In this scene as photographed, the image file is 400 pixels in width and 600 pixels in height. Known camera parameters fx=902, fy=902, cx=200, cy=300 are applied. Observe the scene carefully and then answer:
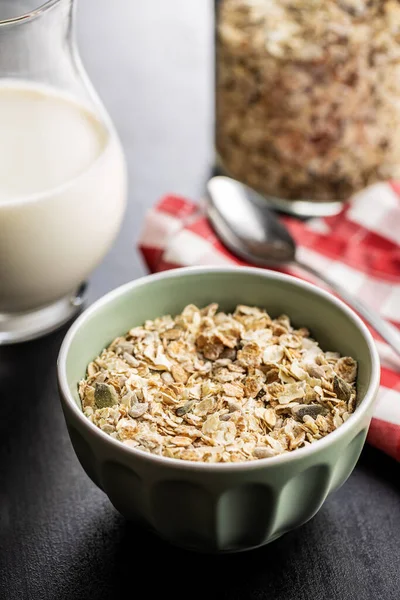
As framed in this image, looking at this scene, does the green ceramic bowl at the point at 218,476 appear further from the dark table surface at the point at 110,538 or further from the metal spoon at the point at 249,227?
the metal spoon at the point at 249,227

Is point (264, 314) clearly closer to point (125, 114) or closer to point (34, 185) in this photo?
point (34, 185)

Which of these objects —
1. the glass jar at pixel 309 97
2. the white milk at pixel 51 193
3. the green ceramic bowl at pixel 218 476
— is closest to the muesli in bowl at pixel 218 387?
the green ceramic bowl at pixel 218 476

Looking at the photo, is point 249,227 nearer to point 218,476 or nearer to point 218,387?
point 218,387

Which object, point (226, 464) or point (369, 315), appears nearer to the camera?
point (226, 464)

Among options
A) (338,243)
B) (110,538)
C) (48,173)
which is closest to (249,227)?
(338,243)

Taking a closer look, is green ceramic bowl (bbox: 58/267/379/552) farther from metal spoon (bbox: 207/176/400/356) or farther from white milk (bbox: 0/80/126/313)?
metal spoon (bbox: 207/176/400/356)

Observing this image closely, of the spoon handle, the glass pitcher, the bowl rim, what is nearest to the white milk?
the glass pitcher
